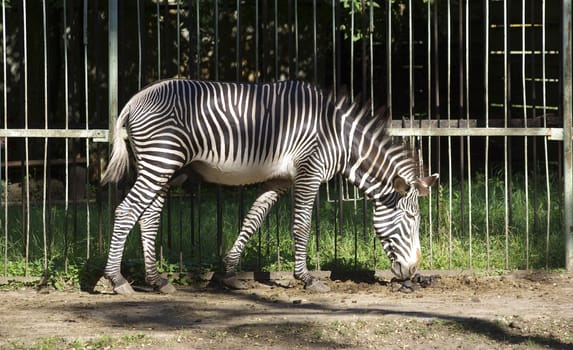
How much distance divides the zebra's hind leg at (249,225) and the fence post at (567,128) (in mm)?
2524

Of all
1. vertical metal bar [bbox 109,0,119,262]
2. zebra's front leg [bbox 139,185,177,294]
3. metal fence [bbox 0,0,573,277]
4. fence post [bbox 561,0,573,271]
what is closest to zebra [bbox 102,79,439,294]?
zebra's front leg [bbox 139,185,177,294]

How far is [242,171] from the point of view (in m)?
8.65

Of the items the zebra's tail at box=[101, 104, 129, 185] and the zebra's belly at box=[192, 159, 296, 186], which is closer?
the zebra's tail at box=[101, 104, 129, 185]

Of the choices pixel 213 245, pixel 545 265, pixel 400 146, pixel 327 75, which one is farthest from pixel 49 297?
pixel 327 75

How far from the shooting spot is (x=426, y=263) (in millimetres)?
9477

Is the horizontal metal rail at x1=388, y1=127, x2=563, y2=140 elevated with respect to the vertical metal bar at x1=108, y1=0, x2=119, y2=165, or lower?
lower

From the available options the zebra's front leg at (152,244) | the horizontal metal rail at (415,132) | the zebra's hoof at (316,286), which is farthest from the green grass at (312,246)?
the horizontal metal rail at (415,132)

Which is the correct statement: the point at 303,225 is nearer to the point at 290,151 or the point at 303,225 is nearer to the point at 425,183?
the point at 290,151

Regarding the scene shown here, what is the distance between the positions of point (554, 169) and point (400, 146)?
6.36 m

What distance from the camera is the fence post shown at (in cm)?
918

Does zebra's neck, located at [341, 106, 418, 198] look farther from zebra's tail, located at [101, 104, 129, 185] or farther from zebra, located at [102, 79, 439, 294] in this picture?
zebra's tail, located at [101, 104, 129, 185]

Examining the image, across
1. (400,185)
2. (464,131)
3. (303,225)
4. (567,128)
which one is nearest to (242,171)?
(303,225)

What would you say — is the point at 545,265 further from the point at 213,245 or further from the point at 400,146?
the point at 213,245

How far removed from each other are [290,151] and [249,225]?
74 centimetres
